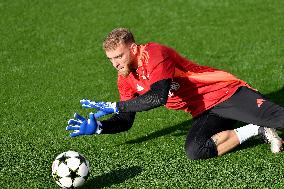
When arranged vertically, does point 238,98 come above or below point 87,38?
above

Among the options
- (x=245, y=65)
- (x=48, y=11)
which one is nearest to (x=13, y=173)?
(x=245, y=65)

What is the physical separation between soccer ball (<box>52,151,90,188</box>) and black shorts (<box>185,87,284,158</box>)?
1.51 metres

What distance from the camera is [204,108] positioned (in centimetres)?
739

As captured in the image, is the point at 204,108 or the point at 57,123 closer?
the point at 204,108

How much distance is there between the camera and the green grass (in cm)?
686

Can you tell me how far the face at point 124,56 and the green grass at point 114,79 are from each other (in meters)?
1.29

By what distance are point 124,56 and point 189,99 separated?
1186mm

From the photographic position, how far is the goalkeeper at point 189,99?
6.66 m

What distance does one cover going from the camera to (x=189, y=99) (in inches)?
289

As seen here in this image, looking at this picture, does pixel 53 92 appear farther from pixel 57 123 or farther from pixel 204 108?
pixel 204 108

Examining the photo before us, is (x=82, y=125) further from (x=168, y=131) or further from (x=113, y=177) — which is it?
(x=168, y=131)

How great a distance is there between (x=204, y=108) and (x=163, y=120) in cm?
157

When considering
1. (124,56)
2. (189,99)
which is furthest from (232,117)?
(124,56)

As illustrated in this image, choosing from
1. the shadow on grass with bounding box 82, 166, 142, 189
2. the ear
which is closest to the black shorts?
the shadow on grass with bounding box 82, 166, 142, 189
